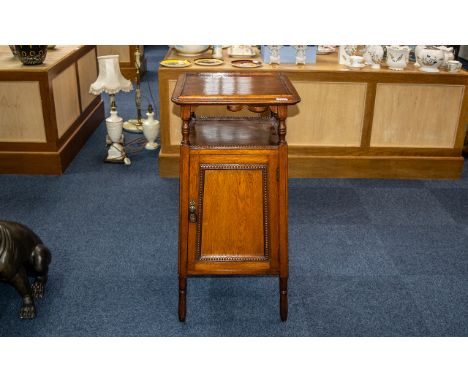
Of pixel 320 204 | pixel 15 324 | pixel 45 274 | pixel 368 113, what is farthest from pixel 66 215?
pixel 368 113

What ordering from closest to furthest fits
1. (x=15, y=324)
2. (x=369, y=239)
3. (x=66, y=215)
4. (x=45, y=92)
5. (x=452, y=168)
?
(x=15, y=324), (x=369, y=239), (x=66, y=215), (x=45, y=92), (x=452, y=168)

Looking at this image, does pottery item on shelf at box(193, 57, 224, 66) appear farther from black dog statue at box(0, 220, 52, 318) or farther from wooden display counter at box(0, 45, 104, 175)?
black dog statue at box(0, 220, 52, 318)

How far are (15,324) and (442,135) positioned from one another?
11.7 feet

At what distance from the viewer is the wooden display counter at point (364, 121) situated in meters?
4.16

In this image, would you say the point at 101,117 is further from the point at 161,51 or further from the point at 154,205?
the point at 161,51

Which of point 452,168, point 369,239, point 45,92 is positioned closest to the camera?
point 369,239

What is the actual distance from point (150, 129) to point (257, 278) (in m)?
2.31

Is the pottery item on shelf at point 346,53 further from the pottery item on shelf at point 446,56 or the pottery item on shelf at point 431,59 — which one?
the pottery item on shelf at point 446,56

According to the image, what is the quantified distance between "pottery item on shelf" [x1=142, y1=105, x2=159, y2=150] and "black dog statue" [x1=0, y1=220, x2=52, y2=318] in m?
2.24

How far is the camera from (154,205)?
156 inches

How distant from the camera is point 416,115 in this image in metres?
4.29

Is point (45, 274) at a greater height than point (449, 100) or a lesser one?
lesser

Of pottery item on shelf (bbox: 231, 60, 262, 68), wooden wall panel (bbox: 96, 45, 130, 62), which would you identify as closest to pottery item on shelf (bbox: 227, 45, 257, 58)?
pottery item on shelf (bbox: 231, 60, 262, 68)

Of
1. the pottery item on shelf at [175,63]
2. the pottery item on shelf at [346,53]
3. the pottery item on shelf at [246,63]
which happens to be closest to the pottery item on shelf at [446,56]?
the pottery item on shelf at [346,53]
